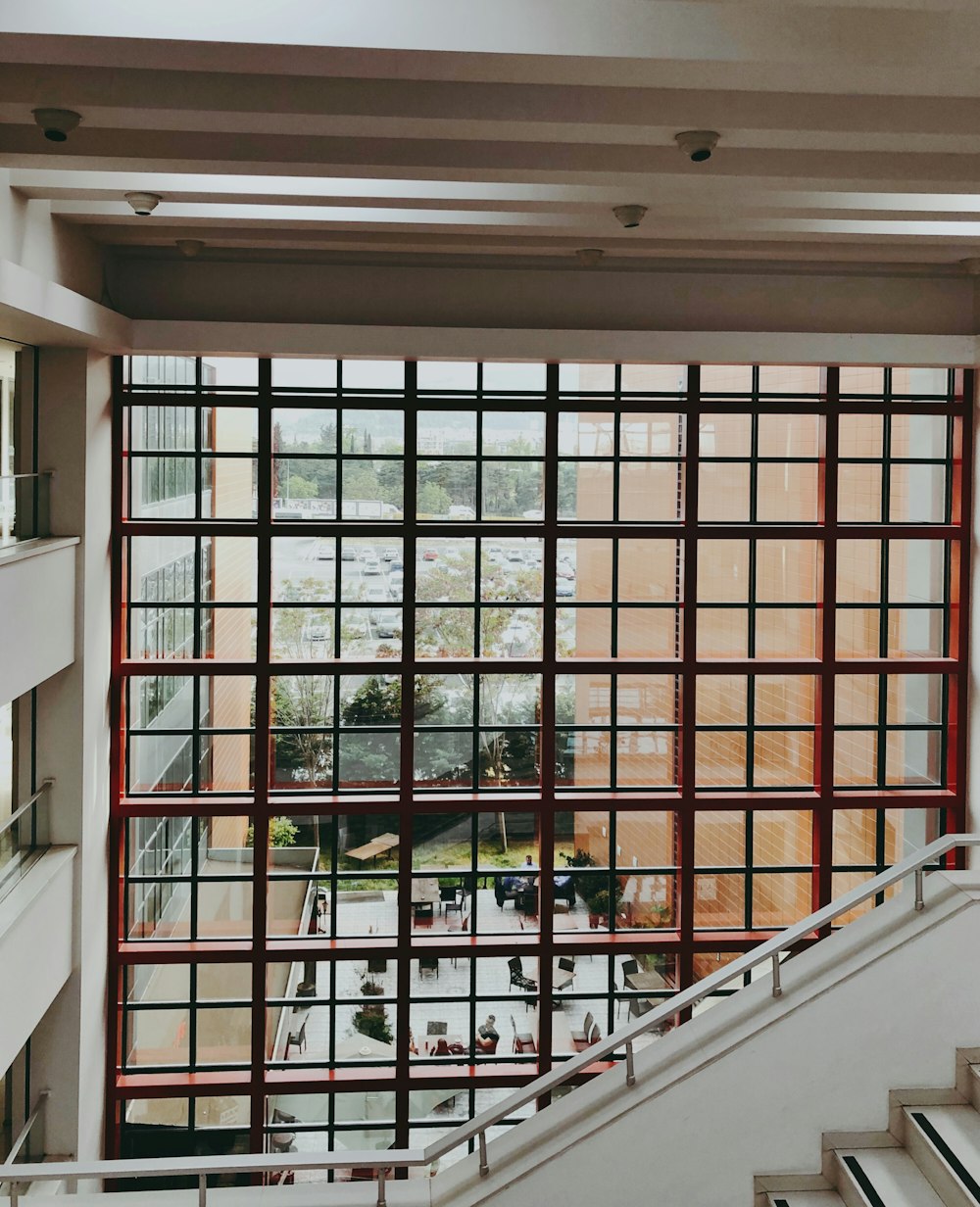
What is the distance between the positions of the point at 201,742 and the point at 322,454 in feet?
8.97

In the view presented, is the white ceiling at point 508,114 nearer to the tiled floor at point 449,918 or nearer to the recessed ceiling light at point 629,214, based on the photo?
the recessed ceiling light at point 629,214

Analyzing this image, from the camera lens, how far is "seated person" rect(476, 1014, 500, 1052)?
9.80m

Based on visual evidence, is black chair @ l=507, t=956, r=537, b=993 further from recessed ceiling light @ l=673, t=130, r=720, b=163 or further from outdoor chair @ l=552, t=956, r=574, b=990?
recessed ceiling light @ l=673, t=130, r=720, b=163

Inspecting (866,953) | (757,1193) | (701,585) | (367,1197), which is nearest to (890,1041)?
(866,953)

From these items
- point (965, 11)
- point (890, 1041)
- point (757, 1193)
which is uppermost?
point (965, 11)

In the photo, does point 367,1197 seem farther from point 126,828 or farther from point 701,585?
point 701,585

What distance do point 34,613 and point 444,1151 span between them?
170 inches

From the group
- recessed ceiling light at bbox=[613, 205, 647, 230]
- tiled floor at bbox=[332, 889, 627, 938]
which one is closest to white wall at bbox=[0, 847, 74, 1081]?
tiled floor at bbox=[332, 889, 627, 938]

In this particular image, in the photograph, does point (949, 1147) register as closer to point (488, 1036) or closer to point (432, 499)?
point (488, 1036)

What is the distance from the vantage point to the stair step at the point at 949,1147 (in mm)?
5219

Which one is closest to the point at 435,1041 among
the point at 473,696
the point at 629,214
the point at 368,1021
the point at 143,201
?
the point at 368,1021

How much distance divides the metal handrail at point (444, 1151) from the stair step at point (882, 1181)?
932 millimetres

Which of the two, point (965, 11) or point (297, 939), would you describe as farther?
point (297, 939)

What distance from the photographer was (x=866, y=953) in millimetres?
6426
